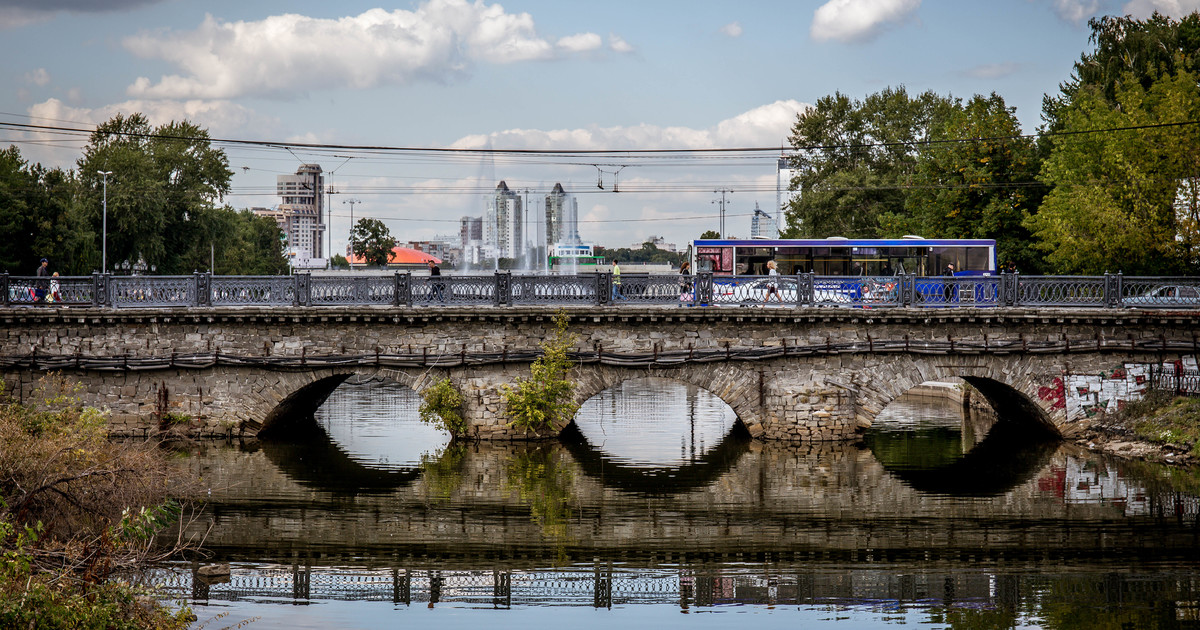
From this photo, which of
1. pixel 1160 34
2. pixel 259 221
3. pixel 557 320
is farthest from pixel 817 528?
pixel 259 221

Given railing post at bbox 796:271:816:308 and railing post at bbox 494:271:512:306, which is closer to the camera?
railing post at bbox 494:271:512:306

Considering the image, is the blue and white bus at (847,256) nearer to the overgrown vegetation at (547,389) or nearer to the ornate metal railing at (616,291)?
the ornate metal railing at (616,291)

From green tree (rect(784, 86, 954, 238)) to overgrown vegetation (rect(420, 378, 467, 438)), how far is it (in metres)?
35.2

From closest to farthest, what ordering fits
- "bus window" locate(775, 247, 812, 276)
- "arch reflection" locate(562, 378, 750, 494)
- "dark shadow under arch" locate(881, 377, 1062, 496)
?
"dark shadow under arch" locate(881, 377, 1062, 496) → "arch reflection" locate(562, 378, 750, 494) → "bus window" locate(775, 247, 812, 276)

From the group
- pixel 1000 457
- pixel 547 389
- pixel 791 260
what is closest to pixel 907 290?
pixel 1000 457

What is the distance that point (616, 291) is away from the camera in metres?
25.5

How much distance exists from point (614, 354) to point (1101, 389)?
40.4ft

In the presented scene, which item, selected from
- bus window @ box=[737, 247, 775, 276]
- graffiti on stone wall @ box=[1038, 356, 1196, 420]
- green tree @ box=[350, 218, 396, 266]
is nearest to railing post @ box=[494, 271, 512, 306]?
bus window @ box=[737, 247, 775, 276]

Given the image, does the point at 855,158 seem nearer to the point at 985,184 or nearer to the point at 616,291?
the point at 985,184

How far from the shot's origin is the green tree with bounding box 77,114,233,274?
5944 centimetres

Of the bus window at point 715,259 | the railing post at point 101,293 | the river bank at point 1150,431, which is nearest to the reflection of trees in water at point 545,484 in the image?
the bus window at point 715,259

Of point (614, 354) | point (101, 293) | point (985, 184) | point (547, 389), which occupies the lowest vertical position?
point (547, 389)

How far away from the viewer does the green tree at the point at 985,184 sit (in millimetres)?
42188

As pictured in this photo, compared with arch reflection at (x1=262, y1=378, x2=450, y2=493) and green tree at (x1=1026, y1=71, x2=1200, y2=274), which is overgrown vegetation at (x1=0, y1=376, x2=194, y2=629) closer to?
arch reflection at (x1=262, y1=378, x2=450, y2=493)
